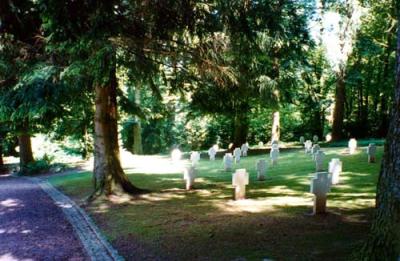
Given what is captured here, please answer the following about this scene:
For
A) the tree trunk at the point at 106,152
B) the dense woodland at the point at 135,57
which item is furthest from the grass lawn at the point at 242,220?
the dense woodland at the point at 135,57

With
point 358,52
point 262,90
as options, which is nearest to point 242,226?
point 262,90

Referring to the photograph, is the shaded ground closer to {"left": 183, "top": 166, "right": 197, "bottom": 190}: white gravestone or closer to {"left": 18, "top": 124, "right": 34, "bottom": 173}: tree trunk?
{"left": 183, "top": 166, "right": 197, "bottom": 190}: white gravestone

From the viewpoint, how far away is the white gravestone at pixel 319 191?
8328mm

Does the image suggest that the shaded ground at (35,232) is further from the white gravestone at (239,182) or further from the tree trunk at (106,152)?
the white gravestone at (239,182)

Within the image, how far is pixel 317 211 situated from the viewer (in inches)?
329

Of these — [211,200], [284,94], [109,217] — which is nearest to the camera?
[109,217]

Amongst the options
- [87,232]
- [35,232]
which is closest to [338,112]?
[87,232]

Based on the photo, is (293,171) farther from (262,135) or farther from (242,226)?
(262,135)

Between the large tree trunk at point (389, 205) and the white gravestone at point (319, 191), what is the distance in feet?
11.8

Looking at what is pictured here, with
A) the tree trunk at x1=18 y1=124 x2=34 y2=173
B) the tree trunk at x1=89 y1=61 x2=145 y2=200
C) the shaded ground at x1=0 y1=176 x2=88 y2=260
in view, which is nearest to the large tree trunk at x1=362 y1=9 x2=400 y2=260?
the shaded ground at x1=0 y1=176 x2=88 y2=260

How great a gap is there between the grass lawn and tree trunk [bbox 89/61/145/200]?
2.24ft

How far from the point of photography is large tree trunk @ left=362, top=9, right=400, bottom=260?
4496mm

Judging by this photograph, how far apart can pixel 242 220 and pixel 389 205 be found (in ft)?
13.4

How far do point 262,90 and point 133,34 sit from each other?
12.0 metres
